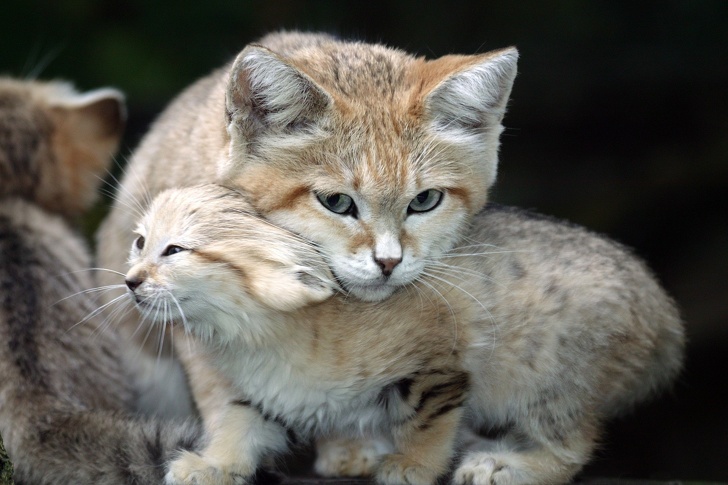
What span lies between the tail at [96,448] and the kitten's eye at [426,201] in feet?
3.77

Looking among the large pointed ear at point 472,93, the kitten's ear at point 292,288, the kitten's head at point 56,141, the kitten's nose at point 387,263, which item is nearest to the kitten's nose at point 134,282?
the kitten's ear at point 292,288

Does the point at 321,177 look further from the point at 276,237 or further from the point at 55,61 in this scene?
the point at 55,61

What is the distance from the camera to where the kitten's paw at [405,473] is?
322 cm

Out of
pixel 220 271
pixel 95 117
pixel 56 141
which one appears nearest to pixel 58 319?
pixel 220 271

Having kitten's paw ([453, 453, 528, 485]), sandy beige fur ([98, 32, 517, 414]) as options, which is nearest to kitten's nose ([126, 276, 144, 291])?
sandy beige fur ([98, 32, 517, 414])

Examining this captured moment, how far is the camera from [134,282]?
294 centimetres

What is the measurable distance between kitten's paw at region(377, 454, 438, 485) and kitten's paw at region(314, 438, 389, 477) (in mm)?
442

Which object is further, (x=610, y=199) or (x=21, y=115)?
(x=610, y=199)

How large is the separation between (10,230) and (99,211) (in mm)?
2464

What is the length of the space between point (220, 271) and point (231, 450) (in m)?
0.71

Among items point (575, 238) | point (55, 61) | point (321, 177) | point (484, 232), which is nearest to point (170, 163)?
point (321, 177)

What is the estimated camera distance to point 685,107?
22.8 ft

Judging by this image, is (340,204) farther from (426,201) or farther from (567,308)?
(567,308)

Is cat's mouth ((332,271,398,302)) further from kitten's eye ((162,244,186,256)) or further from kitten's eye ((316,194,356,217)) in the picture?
kitten's eye ((162,244,186,256))
